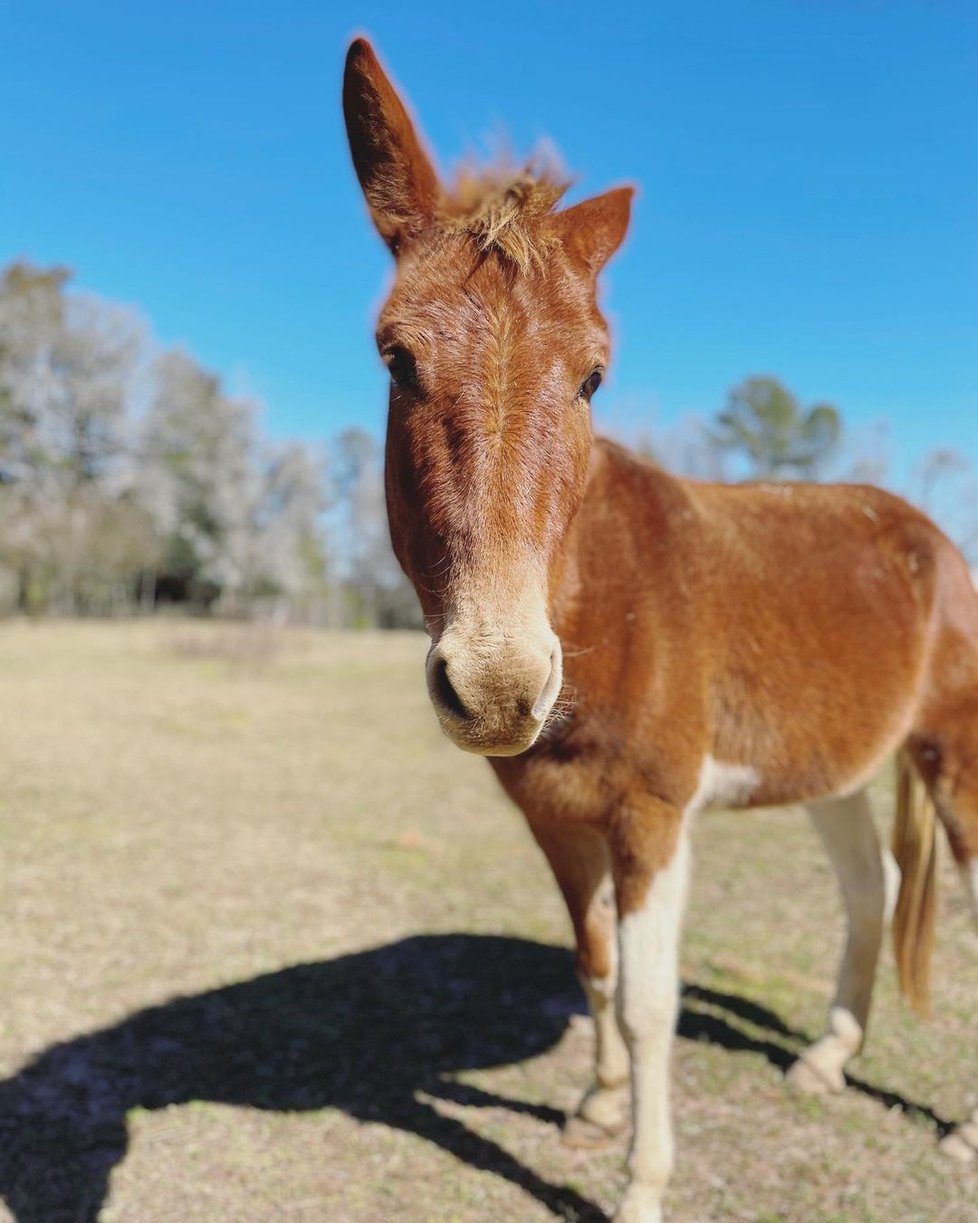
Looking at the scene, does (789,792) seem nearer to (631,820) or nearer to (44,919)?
(631,820)

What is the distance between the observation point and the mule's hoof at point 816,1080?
3430 mm

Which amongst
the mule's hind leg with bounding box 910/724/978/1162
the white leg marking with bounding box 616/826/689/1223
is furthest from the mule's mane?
the mule's hind leg with bounding box 910/724/978/1162

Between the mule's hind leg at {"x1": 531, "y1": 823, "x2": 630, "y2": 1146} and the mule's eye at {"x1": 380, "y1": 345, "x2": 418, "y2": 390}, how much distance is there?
1799 millimetres

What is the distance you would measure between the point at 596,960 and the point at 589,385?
7.38 ft

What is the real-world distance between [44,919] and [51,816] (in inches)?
92.5

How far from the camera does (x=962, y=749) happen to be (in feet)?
10.2

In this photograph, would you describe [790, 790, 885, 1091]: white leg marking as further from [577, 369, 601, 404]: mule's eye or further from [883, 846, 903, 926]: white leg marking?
[577, 369, 601, 404]: mule's eye

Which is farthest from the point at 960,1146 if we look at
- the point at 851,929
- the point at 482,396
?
the point at 482,396

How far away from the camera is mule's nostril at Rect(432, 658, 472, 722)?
150 cm

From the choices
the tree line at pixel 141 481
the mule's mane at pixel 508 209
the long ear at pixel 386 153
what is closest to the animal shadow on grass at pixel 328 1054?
the mule's mane at pixel 508 209

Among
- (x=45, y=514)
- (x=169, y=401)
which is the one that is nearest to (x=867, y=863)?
(x=45, y=514)

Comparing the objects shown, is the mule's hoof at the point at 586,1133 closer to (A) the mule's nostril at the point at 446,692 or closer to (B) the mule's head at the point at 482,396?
(B) the mule's head at the point at 482,396

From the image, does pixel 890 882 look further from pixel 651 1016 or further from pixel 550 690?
pixel 550 690

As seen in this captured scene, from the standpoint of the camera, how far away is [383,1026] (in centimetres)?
392
